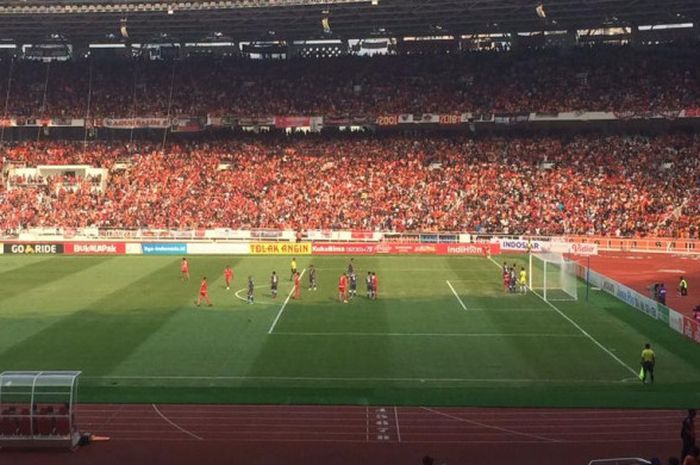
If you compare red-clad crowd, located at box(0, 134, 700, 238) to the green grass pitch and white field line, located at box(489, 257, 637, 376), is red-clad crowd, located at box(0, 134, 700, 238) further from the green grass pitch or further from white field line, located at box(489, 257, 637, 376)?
white field line, located at box(489, 257, 637, 376)

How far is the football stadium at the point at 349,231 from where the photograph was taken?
18750mm

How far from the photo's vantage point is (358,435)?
1788cm

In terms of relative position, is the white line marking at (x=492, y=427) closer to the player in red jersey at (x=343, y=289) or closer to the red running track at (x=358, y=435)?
the red running track at (x=358, y=435)

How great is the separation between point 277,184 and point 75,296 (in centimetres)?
2946

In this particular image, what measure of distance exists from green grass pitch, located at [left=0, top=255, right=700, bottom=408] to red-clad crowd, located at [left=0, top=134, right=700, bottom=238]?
60.6 ft

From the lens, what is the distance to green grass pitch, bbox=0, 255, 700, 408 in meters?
20.9

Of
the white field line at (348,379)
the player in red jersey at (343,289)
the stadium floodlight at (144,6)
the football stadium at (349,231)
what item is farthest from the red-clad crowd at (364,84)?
the white field line at (348,379)

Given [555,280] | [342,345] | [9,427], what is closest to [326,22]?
[555,280]

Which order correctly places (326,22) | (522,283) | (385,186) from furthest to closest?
(326,22) → (385,186) → (522,283)

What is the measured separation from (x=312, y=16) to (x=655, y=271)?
31.9 metres

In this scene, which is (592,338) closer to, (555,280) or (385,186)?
(555,280)

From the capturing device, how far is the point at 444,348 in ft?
84.9

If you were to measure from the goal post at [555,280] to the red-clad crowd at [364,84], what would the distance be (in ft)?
84.3

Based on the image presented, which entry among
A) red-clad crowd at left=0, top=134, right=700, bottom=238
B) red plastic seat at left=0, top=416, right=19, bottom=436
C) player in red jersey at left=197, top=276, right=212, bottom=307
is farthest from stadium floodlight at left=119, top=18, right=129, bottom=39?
red plastic seat at left=0, top=416, right=19, bottom=436
